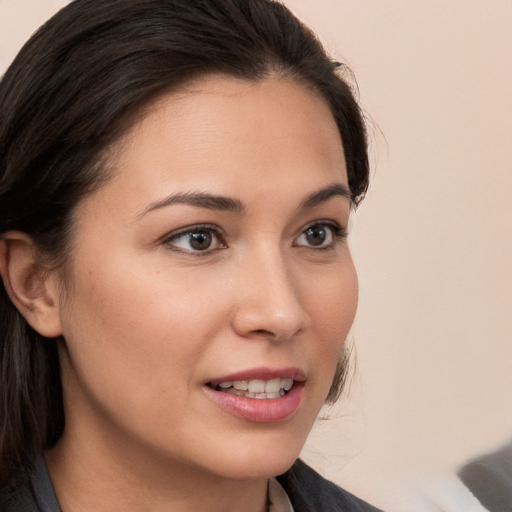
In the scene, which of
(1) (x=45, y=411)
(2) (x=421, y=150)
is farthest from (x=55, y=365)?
(2) (x=421, y=150)

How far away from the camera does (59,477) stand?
2.23 m

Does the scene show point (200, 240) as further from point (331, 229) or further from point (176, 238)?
point (331, 229)

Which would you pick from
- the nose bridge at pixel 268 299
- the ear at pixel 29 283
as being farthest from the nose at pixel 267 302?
the ear at pixel 29 283

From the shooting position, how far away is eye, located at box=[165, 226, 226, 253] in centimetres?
198

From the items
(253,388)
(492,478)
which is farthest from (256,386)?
(492,478)

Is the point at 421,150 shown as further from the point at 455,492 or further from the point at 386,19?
the point at 455,492

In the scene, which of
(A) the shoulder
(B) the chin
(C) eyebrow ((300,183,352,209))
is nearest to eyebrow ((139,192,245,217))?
(C) eyebrow ((300,183,352,209))

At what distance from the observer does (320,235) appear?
2.13 metres

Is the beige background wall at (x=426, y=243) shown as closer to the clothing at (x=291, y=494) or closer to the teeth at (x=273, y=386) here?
the clothing at (x=291, y=494)

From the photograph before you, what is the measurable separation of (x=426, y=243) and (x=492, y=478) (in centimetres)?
63

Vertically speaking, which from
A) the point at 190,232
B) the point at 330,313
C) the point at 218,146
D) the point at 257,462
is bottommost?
the point at 257,462

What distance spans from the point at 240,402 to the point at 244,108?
0.47m

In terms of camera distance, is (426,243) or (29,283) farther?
(426,243)

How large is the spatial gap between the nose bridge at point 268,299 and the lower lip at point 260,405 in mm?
114
